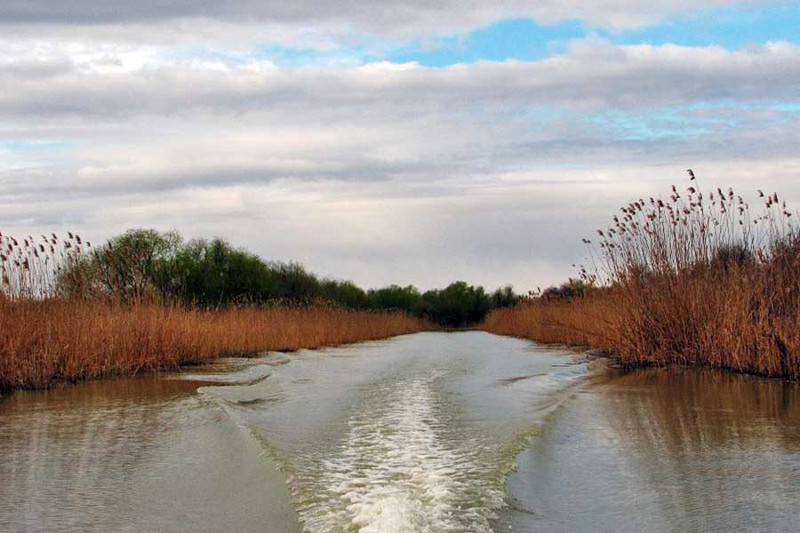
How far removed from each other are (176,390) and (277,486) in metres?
5.89

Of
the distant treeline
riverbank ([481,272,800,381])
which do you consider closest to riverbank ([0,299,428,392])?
the distant treeline

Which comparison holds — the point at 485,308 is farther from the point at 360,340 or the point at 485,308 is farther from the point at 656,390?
the point at 656,390

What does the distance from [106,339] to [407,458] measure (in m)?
8.64

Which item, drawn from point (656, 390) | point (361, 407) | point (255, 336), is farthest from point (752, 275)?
point (255, 336)

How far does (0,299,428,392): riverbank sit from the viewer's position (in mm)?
10906

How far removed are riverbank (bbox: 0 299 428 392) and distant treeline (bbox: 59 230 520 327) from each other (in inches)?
30.2

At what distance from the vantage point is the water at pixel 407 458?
436 cm

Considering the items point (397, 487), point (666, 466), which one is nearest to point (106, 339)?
point (397, 487)

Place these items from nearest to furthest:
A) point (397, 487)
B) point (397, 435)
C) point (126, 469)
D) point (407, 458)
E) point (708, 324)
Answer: point (397, 487) < point (126, 469) < point (407, 458) < point (397, 435) < point (708, 324)

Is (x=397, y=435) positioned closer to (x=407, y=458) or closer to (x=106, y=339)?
(x=407, y=458)

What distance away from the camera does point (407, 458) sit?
230 inches

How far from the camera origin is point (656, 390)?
9812 mm

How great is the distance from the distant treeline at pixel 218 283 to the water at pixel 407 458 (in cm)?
491

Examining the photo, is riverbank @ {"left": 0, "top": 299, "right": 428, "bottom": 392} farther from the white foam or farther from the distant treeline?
the white foam
